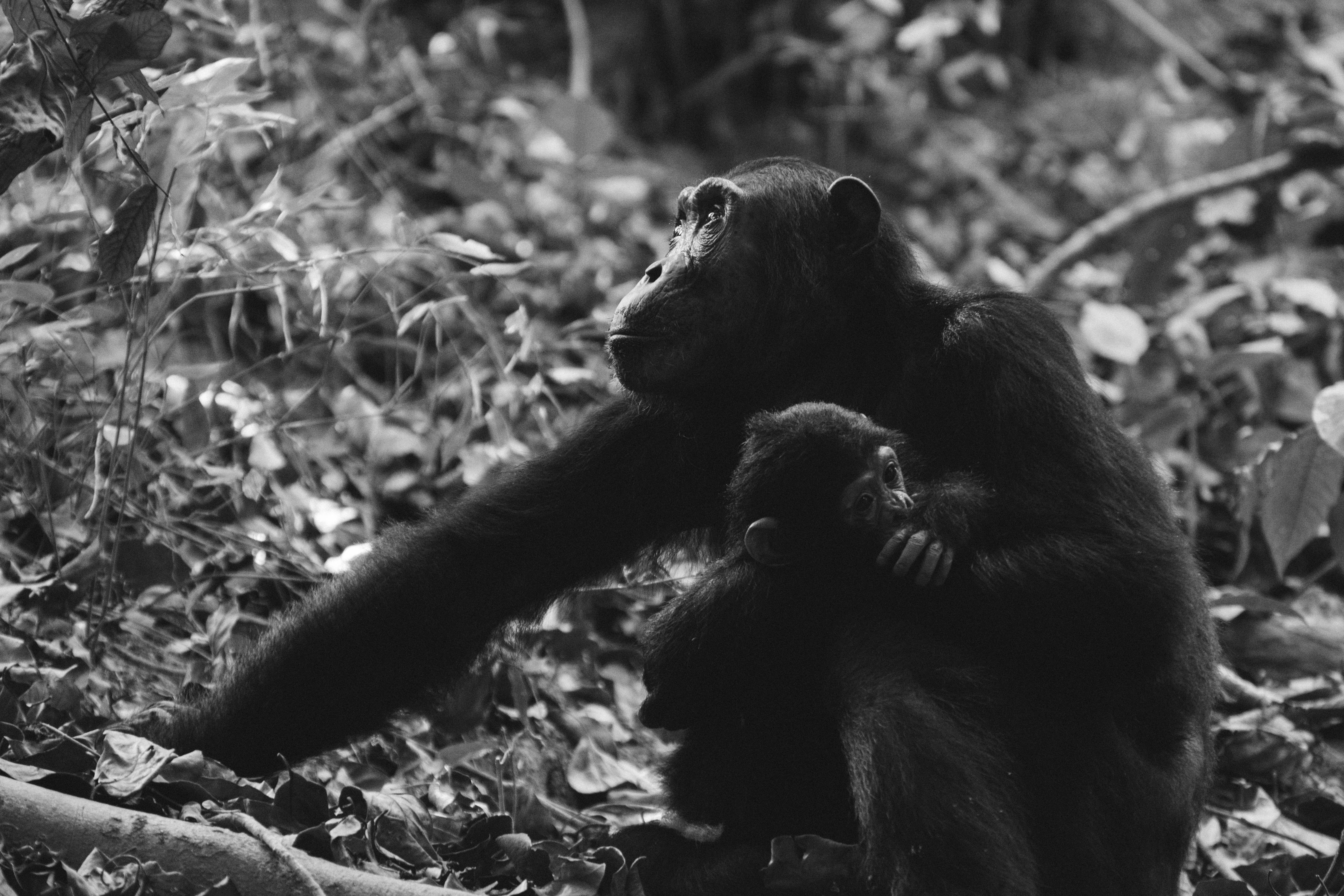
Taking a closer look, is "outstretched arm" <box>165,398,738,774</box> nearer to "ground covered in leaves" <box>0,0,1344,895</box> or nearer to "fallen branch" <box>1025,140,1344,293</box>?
"ground covered in leaves" <box>0,0,1344,895</box>

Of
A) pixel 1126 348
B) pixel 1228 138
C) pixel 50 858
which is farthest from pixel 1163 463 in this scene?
pixel 50 858

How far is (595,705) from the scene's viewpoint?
18.4 feet

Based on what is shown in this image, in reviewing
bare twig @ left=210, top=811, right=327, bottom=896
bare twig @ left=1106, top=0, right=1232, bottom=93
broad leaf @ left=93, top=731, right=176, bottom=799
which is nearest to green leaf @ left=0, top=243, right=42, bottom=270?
broad leaf @ left=93, top=731, right=176, bottom=799

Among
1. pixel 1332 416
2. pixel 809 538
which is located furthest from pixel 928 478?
pixel 1332 416

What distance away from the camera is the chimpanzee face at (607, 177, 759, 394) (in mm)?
4199

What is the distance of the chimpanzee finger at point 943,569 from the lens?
11.7ft

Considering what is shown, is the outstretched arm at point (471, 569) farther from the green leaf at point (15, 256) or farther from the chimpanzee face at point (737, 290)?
the green leaf at point (15, 256)

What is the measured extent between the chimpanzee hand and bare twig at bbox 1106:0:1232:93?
7491 mm

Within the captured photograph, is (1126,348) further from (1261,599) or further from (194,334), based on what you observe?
(194,334)

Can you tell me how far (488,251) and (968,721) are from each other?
2412mm

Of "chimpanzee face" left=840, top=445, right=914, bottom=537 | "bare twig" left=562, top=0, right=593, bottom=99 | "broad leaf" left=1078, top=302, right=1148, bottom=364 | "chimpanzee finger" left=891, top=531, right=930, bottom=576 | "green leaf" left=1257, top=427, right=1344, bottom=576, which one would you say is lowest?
"broad leaf" left=1078, top=302, right=1148, bottom=364

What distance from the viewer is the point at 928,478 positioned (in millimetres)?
3904

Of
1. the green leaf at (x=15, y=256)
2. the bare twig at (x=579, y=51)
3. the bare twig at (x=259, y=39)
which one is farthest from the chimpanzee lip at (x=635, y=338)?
the bare twig at (x=579, y=51)

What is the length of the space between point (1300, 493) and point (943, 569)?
2182mm
